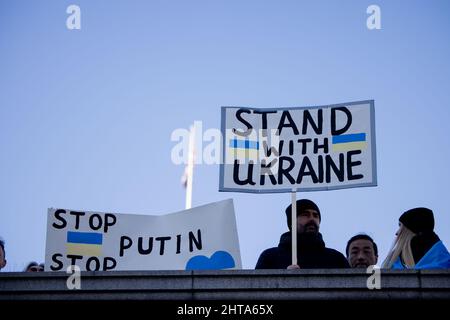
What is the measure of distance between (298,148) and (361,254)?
53.2 inches

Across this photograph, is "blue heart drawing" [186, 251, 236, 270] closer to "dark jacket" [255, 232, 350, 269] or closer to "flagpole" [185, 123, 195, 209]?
"dark jacket" [255, 232, 350, 269]

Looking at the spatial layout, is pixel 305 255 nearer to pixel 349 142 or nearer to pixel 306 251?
pixel 306 251

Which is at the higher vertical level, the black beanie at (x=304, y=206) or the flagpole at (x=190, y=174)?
the flagpole at (x=190, y=174)

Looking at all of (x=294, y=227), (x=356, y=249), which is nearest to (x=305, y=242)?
(x=356, y=249)

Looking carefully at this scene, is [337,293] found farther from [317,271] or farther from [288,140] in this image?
[288,140]

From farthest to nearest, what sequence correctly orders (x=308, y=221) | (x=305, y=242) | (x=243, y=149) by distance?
(x=243, y=149) → (x=308, y=221) → (x=305, y=242)

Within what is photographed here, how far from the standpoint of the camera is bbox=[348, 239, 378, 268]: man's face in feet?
36.0

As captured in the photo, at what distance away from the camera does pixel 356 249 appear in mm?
11078

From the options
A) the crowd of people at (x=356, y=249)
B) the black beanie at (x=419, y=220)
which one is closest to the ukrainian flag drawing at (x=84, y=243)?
the crowd of people at (x=356, y=249)

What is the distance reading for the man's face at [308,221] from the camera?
11.2m

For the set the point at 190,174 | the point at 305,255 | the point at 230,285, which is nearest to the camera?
the point at 230,285

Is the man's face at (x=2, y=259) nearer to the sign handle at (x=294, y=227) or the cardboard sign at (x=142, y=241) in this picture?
the cardboard sign at (x=142, y=241)

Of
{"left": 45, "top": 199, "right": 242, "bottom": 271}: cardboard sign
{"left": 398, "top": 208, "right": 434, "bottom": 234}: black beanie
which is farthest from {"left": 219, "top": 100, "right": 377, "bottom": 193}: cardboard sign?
{"left": 45, "top": 199, "right": 242, "bottom": 271}: cardboard sign
